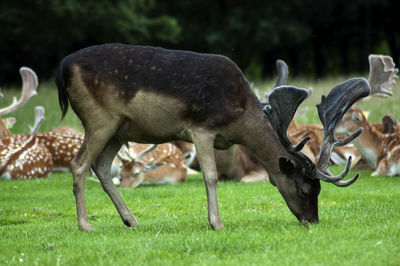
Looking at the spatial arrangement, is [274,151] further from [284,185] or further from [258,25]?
[258,25]

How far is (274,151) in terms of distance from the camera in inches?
207

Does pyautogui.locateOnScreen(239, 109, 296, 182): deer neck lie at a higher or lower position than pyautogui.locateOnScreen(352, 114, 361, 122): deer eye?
higher

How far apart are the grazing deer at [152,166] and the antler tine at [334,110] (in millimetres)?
4262

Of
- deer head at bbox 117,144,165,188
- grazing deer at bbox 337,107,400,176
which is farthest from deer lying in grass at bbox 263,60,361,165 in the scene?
deer head at bbox 117,144,165,188

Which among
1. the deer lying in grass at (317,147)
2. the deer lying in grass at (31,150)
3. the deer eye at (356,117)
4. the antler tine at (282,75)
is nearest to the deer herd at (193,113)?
the antler tine at (282,75)

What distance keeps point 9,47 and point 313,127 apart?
841 inches

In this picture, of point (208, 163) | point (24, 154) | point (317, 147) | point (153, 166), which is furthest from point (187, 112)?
point (317, 147)

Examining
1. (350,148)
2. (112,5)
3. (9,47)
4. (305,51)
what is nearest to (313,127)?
(350,148)

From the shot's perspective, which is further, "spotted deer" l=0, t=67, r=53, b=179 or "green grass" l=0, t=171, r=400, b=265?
"spotted deer" l=0, t=67, r=53, b=179

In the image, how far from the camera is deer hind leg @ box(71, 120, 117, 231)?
5.21 meters

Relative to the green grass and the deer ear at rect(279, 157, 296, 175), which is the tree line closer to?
the green grass

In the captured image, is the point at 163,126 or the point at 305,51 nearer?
the point at 163,126

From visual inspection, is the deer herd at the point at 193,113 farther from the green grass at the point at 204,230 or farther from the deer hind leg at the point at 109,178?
the green grass at the point at 204,230

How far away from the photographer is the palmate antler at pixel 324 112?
4.90 metres
